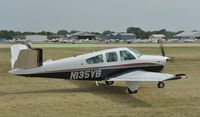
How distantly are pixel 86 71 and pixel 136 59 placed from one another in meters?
2.11

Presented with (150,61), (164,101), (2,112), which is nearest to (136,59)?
(150,61)

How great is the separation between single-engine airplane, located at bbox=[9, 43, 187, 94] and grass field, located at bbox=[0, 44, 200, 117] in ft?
2.14

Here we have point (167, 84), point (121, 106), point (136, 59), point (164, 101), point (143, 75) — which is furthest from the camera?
point (167, 84)

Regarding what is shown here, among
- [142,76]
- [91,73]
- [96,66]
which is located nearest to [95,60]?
A: [96,66]

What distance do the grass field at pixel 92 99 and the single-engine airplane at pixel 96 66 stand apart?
65cm

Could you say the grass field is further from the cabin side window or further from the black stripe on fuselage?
the cabin side window

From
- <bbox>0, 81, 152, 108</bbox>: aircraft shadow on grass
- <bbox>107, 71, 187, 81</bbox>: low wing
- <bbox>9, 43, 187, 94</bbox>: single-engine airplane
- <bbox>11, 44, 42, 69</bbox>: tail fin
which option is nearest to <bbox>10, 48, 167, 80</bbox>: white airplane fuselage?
<bbox>9, 43, 187, 94</bbox>: single-engine airplane

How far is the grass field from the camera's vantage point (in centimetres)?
1060

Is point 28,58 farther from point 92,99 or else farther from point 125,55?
point 125,55

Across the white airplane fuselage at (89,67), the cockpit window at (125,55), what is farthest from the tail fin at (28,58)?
the cockpit window at (125,55)

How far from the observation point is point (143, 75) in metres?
14.1

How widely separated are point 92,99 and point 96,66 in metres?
2.27

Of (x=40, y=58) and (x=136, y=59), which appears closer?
(x=40, y=58)

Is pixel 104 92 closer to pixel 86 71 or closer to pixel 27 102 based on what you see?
pixel 86 71
